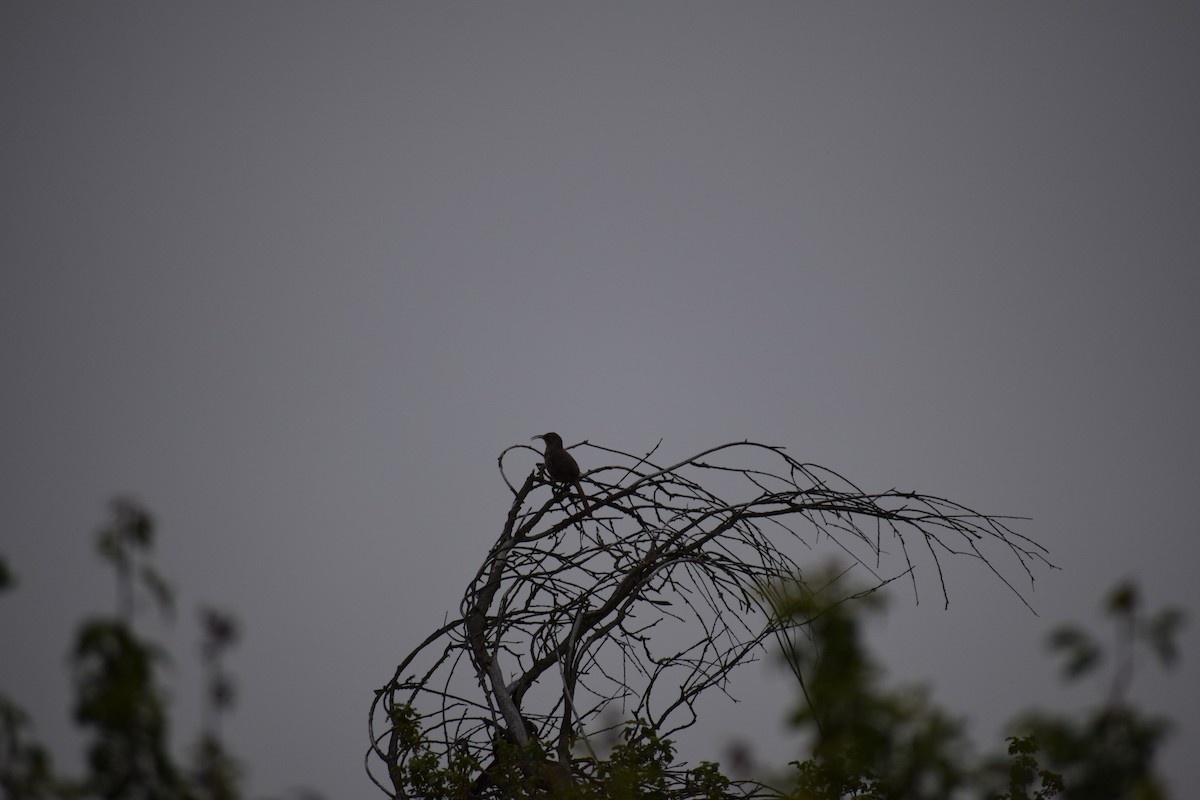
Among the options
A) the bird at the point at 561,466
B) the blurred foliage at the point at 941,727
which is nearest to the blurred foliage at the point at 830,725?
the blurred foliage at the point at 941,727

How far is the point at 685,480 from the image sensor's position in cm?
320

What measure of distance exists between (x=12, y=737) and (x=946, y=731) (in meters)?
1.24

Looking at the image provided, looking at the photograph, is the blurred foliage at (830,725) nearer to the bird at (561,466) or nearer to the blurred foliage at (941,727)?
the blurred foliage at (941,727)

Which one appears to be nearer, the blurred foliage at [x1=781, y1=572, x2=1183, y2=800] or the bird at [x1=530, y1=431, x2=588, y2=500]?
the blurred foliage at [x1=781, y1=572, x2=1183, y2=800]

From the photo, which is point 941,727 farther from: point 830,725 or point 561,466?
point 561,466

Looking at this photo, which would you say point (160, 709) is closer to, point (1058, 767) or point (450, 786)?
point (1058, 767)

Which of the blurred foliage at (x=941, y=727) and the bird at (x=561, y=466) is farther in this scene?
the bird at (x=561, y=466)

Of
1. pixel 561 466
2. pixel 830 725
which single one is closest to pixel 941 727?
pixel 830 725

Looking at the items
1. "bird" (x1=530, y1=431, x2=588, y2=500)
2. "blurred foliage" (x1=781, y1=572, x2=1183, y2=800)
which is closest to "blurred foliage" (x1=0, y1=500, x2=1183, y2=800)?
"blurred foliage" (x1=781, y1=572, x2=1183, y2=800)

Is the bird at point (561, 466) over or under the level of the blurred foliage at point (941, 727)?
over

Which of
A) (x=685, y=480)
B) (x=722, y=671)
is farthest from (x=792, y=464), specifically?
(x=722, y=671)

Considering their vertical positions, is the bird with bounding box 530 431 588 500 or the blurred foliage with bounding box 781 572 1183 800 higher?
the bird with bounding box 530 431 588 500

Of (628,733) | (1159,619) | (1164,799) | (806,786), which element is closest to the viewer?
(1164,799)

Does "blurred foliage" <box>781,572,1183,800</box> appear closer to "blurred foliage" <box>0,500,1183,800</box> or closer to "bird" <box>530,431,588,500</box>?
"blurred foliage" <box>0,500,1183,800</box>
